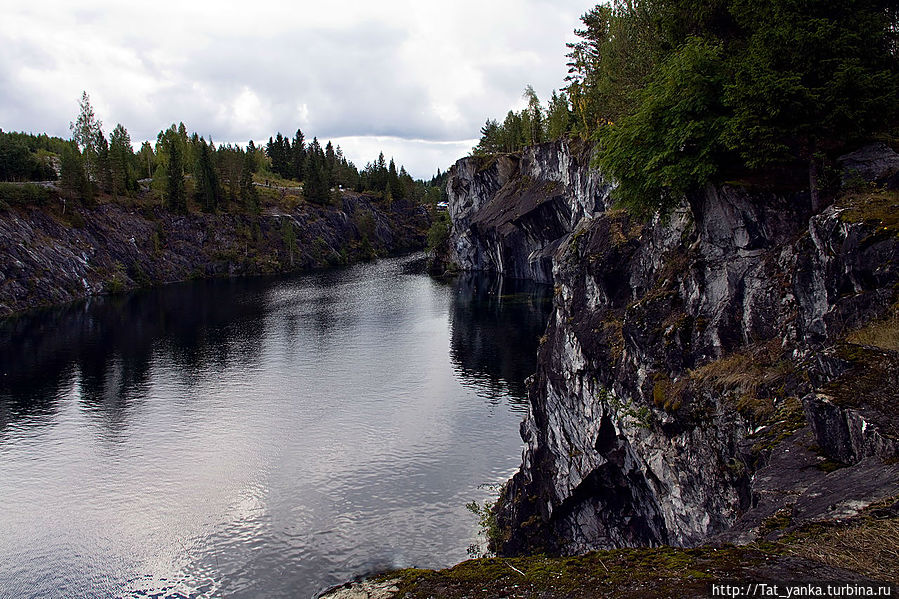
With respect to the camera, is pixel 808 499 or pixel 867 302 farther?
pixel 867 302

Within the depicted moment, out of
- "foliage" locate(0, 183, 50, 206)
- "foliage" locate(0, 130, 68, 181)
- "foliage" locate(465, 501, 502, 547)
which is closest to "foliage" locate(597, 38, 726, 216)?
"foliage" locate(465, 501, 502, 547)

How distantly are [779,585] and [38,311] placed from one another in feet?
376

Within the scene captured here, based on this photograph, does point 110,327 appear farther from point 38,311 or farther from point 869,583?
point 869,583

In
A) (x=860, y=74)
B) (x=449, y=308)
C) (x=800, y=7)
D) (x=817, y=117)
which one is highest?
(x=800, y=7)

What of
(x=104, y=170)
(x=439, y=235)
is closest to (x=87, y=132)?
(x=104, y=170)

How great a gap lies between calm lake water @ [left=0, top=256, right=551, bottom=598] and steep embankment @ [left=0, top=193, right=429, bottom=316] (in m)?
27.4

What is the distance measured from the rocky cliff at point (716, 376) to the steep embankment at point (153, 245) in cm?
10008

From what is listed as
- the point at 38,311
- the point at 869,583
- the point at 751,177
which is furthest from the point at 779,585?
the point at 38,311

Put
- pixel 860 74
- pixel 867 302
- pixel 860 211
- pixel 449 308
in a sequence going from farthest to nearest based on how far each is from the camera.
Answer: pixel 449 308, pixel 860 74, pixel 860 211, pixel 867 302

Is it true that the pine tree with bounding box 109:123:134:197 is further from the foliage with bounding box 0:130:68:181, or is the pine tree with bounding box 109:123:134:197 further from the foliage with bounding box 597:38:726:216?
the foliage with bounding box 597:38:726:216

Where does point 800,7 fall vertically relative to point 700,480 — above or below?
above

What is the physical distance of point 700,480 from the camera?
1811 cm

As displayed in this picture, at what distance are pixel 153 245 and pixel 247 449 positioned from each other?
104 metres

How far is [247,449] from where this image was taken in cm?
4488
